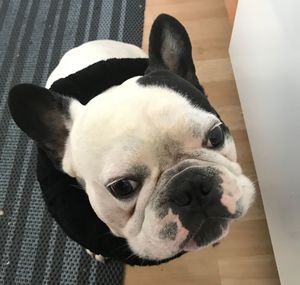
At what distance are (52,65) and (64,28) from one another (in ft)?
0.69

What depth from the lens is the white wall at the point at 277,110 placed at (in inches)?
42.3

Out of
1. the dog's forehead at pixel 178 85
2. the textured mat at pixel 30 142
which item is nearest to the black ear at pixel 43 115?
the dog's forehead at pixel 178 85

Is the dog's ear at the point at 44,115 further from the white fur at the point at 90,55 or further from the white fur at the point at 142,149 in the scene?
the white fur at the point at 90,55

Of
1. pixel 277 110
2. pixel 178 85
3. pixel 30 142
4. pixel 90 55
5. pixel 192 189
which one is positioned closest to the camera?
pixel 192 189

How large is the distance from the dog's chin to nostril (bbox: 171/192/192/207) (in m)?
0.05

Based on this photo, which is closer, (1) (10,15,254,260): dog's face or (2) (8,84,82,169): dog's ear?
(1) (10,15,254,260): dog's face

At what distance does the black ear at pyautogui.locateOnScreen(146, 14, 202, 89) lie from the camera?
98 cm

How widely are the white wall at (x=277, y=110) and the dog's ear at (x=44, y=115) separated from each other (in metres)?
0.53

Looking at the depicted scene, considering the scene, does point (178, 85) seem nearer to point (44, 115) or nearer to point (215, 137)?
point (215, 137)

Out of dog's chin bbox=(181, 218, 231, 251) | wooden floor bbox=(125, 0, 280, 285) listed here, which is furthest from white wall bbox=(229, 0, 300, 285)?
dog's chin bbox=(181, 218, 231, 251)

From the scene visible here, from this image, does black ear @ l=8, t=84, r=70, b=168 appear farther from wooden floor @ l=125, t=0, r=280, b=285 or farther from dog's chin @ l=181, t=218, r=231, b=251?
wooden floor @ l=125, t=0, r=280, b=285

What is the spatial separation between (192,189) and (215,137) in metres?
0.14

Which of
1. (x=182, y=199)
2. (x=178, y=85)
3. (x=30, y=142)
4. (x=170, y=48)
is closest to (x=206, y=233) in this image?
(x=182, y=199)

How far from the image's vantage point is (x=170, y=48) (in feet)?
3.28
